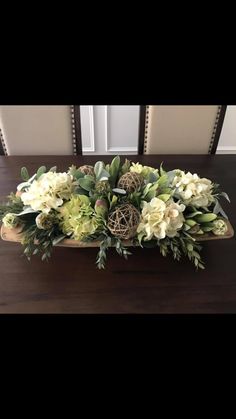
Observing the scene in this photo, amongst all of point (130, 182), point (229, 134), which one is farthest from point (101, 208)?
point (229, 134)

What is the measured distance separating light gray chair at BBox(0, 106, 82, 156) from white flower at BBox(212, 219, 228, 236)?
2.49ft

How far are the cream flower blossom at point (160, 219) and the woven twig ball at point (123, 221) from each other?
0.02 meters

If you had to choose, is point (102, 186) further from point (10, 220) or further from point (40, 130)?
point (40, 130)

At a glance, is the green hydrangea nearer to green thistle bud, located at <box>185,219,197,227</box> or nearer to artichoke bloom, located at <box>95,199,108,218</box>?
artichoke bloom, located at <box>95,199,108,218</box>

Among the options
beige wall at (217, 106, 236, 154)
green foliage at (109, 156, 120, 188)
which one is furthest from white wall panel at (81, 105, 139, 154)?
green foliage at (109, 156, 120, 188)

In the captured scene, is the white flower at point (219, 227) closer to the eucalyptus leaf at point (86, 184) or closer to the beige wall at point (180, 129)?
the eucalyptus leaf at point (86, 184)

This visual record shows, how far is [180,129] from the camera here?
52.4 inches

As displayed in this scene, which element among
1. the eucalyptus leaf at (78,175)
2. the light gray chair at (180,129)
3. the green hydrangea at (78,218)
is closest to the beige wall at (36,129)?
the light gray chair at (180,129)

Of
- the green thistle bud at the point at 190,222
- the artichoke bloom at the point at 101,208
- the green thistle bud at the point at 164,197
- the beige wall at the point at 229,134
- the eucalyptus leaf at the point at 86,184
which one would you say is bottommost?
the beige wall at the point at 229,134

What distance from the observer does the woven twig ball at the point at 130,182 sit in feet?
2.64
